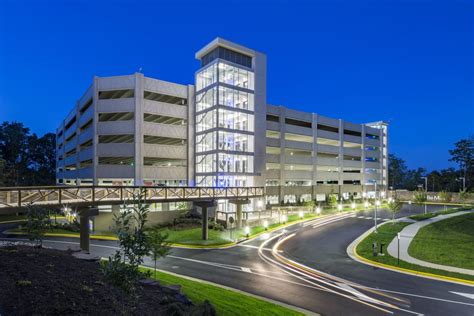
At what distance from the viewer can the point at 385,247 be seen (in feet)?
80.5

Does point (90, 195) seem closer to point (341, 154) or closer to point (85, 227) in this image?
point (85, 227)

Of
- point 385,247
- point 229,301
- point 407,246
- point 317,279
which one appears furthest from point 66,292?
point 407,246

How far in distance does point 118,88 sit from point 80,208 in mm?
25171

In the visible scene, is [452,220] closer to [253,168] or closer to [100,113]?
[253,168]

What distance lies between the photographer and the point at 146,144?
39562mm

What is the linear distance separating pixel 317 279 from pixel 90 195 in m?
16.9

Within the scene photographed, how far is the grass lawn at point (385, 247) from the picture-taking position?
58.3 ft

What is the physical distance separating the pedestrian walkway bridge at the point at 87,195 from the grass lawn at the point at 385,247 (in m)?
15.1

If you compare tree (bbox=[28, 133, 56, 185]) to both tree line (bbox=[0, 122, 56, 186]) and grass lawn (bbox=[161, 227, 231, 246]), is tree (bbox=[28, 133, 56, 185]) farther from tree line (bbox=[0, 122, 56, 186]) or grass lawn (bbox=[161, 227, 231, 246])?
grass lawn (bbox=[161, 227, 231, 246])

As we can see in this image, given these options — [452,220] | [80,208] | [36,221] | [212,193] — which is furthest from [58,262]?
[452,220]

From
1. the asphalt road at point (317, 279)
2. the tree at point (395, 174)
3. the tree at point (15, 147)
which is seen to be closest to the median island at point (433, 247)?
the asphalt road at point (317, 279)

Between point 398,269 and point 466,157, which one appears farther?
point 466,157

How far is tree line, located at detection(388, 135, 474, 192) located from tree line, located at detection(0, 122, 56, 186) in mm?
96404

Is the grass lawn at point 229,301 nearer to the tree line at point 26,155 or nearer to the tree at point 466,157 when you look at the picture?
the tree line at point 26,155
